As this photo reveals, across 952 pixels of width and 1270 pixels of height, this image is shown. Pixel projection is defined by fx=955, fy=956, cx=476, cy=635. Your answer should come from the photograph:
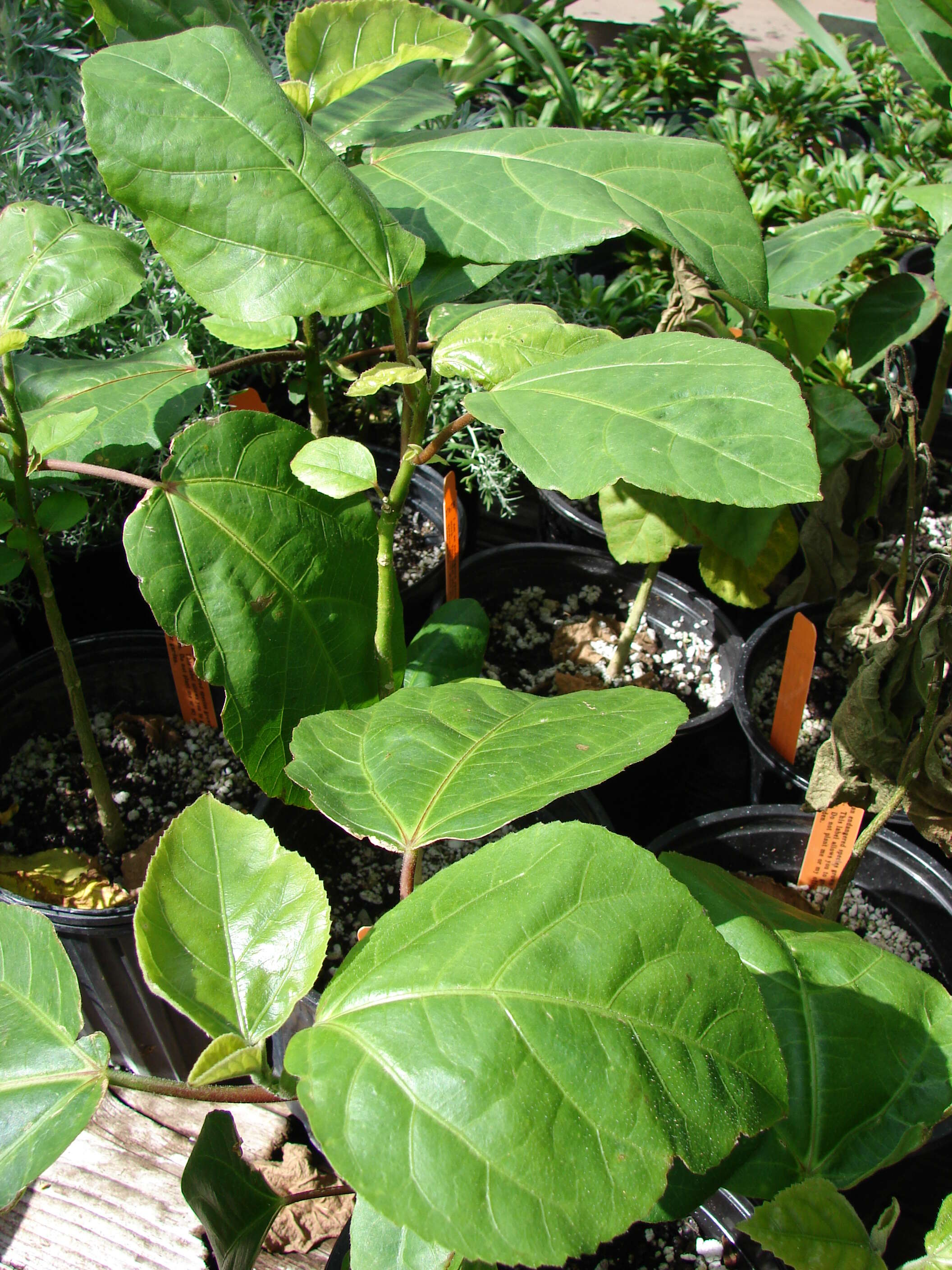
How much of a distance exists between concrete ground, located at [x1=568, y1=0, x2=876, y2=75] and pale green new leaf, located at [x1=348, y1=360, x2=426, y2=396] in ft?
16.9

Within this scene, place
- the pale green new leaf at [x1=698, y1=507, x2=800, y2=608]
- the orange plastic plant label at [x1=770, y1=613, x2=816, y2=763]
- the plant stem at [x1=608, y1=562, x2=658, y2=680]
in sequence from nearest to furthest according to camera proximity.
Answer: the orange plastic plant label at [x1=770, y1=613, x2=816, y2=763]
the pale green new leaf at [x1=698, y1=507, x2=800, y2=608]
the plant stem at [x1=608, y1=562, x2=658, y2=680]

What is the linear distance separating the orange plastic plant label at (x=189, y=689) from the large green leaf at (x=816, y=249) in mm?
1224

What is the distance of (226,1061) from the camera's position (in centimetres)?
64

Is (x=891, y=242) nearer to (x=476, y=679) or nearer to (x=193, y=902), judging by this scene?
(x=476, y=679)

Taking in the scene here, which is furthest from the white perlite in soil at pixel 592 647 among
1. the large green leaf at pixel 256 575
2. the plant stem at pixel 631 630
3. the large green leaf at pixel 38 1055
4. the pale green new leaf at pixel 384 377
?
the large green leaf at pixel 38 1055

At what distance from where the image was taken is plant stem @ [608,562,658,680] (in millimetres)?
1751

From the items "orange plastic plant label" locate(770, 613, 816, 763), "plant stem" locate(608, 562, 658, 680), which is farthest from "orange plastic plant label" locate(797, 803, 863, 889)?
"plant stem" locate(608, 562, 658, 680)

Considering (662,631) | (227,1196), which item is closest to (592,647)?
(662,631)

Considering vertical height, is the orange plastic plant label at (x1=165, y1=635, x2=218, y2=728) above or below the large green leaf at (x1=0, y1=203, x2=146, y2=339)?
below

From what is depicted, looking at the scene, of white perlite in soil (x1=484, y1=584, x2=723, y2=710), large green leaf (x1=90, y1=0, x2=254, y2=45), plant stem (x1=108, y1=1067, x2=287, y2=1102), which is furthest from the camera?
white perlite in soil (x1=484, y1=584, x2=723, y2=710)

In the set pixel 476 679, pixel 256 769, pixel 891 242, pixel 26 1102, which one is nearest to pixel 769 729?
pixel 476 679

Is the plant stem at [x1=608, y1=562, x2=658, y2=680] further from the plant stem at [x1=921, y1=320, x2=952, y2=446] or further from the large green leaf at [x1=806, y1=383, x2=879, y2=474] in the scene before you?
the plant stem at [x1=921, y1=320, x2=952, y2=446]

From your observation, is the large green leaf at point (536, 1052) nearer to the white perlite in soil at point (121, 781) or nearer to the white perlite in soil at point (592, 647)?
the white perlite in soil at point (121, 781)

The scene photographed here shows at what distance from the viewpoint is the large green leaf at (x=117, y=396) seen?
1203 mm
